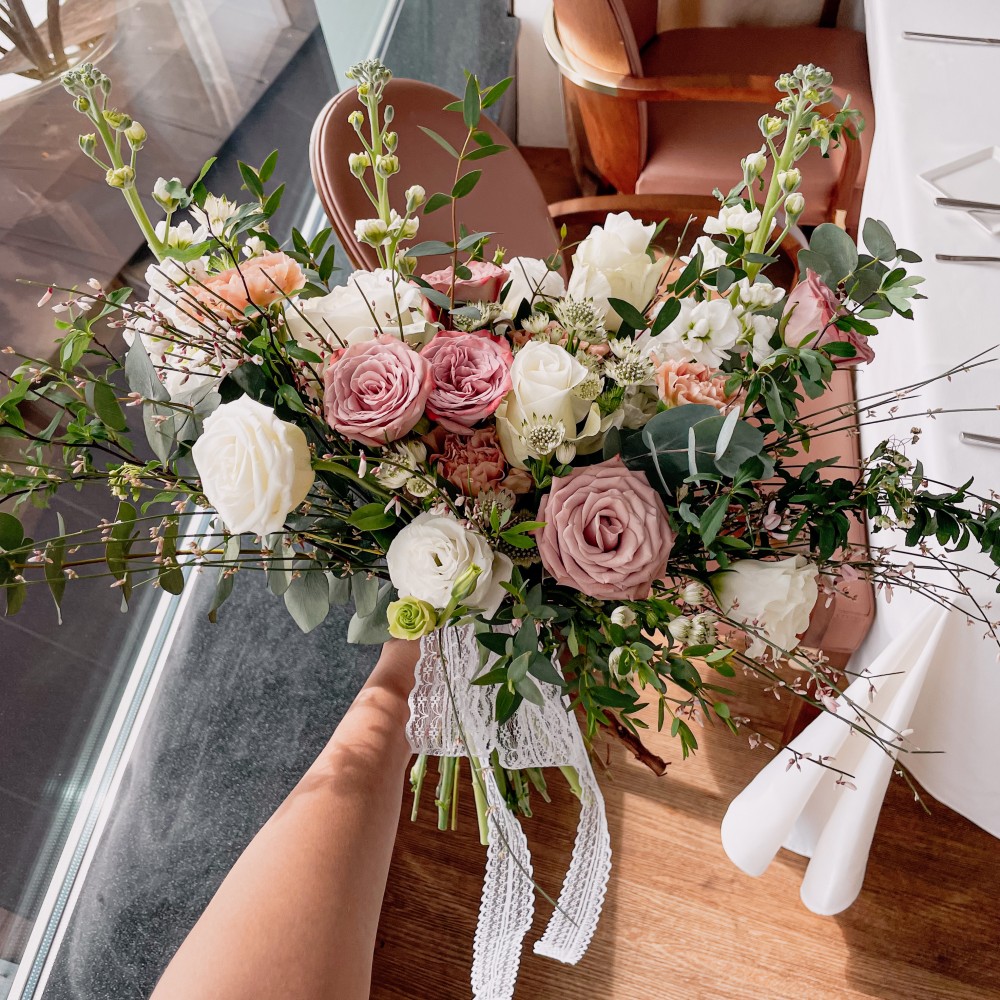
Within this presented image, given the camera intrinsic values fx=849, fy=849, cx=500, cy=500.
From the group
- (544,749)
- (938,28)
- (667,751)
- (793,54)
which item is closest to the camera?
(544,749)

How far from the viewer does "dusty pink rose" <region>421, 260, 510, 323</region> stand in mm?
721

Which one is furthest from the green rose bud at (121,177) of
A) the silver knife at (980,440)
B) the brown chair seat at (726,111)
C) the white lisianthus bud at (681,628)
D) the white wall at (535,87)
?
the white wall at (535,87)

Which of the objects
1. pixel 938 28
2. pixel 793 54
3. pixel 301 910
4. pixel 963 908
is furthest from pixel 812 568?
pixel 793 54

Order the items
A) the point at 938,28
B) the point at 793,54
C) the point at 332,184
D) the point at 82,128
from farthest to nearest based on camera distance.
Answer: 1. the point at 793,54
2. the point at 938,28
3. the point at 82,128
4. the point at 332,184

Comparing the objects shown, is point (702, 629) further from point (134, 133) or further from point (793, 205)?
point (134, 133)

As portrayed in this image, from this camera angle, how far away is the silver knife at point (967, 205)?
1360mm

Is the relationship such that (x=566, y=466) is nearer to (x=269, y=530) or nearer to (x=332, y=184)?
(x=269, y=530)

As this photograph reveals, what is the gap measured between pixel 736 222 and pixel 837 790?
85cm

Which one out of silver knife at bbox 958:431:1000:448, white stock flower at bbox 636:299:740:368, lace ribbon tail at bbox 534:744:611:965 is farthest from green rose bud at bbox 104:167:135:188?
silver knife at bbox 958:431:1000:448

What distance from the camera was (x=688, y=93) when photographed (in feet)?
5.95

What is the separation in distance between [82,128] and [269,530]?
1036 millimetres

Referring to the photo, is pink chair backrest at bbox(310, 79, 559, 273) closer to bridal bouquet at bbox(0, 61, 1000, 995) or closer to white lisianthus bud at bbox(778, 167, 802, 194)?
bridal bouquet at bbox(0, 61, 1000, 995)

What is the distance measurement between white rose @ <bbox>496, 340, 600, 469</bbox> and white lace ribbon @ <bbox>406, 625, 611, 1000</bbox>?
20 centimetres

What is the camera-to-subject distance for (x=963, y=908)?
1365 mm
